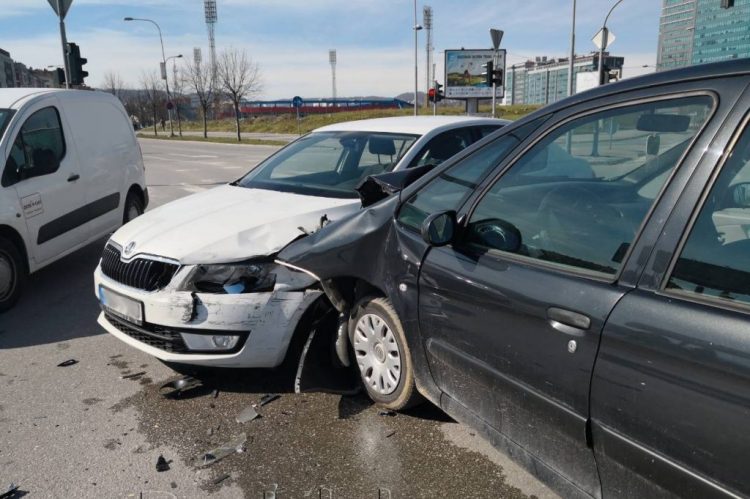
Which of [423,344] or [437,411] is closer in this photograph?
[423,344]

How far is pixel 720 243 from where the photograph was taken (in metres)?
1.80

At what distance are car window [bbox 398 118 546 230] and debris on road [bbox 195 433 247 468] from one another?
1.47 m

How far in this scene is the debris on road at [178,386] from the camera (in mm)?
3836

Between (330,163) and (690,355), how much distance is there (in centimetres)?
407

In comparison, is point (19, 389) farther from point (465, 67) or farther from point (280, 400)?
point (465, 67)

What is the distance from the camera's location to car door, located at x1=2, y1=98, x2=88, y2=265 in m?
5.64

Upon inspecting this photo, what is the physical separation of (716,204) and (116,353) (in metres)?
4.14

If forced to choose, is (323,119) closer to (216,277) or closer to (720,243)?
(216,277)

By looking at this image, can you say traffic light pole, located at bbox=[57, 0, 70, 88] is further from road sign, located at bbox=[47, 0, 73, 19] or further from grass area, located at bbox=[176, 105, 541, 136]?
grass area, located at bbox=[176, 105, 541, 136]

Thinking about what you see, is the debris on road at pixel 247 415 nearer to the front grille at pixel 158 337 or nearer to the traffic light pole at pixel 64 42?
the front grille at pixel 158 337

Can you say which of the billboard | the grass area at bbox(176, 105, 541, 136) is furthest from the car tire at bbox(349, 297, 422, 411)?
the grass area at bbox(176, 105, 541, 136)

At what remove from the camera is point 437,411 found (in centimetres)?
353

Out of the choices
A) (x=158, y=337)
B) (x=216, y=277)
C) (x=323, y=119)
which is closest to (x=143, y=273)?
(x=158, y=337)

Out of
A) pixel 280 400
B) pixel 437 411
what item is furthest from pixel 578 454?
pixel 280 400
